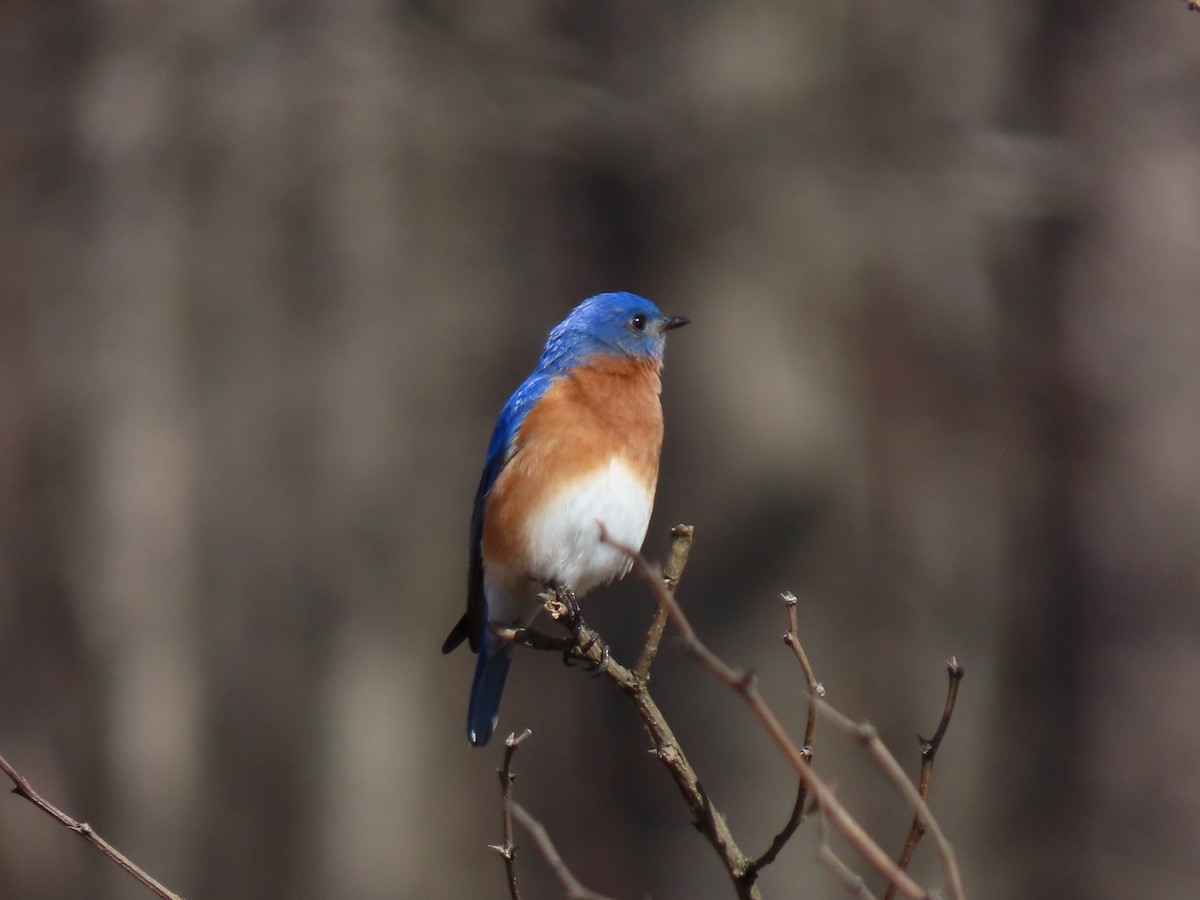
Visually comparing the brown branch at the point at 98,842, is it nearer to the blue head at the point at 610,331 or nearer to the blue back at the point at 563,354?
the blue back at the point at 563,354

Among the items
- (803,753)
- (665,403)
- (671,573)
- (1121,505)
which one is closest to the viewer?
(803,753)

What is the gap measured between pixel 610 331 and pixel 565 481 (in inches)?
23.6

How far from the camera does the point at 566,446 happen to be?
3490 mm

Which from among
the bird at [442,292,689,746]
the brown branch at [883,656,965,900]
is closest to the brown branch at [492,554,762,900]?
the brown branch at [883,656,965,900]

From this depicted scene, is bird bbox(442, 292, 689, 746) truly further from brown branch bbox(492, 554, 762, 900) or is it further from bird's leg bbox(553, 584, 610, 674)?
brown branch bbox(492, 554, 762, 900)

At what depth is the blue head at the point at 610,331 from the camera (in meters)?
3.85

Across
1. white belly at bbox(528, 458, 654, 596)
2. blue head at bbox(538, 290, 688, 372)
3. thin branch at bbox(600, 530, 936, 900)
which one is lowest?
white belly at bbox(528, 458, 654, 596)

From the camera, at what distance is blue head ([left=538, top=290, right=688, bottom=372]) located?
385 centimetres

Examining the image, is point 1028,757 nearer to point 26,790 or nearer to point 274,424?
point 274,424

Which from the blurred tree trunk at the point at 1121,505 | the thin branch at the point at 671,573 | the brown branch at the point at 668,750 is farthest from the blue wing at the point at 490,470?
the blurred tree trunk at the point at 1121,505

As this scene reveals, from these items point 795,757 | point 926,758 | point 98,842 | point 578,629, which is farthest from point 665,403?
point 795,757

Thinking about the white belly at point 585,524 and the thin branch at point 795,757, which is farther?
the white belly at point 585,524

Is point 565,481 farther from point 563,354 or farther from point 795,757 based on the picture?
point 795,757

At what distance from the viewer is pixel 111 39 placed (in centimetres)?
689
